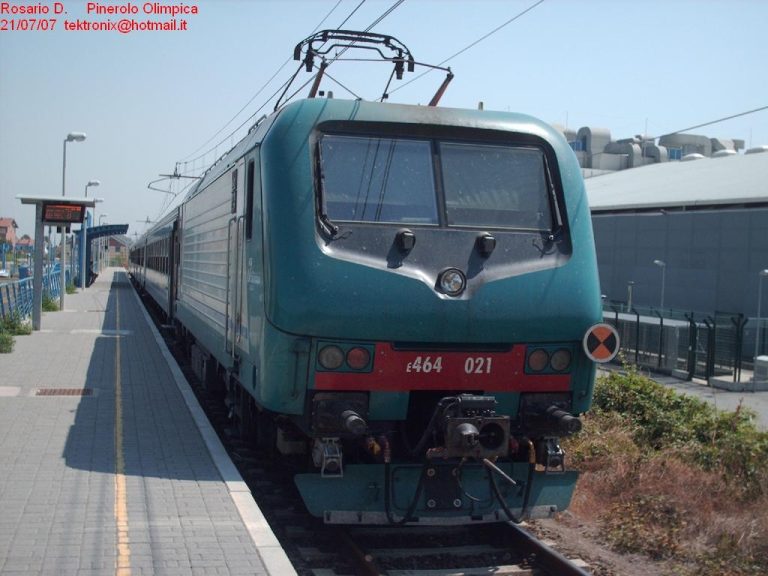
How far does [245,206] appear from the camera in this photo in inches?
297

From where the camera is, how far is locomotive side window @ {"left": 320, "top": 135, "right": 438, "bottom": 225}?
665cm

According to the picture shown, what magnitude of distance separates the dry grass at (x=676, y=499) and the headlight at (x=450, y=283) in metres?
2.52

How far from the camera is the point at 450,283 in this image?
21.2 feet

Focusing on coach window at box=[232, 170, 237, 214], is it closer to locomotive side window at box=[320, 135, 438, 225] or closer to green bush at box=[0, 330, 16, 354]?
locomotive side window at box=[320, 135, 438, 225]

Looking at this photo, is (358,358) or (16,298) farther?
(16,298)

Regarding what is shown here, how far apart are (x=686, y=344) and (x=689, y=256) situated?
35.5 feet

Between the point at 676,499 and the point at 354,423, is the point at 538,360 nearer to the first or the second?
the point at 354,423

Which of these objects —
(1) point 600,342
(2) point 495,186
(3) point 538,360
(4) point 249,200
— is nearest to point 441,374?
(3) point 538,360

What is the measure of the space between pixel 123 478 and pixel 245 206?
97.8 inches

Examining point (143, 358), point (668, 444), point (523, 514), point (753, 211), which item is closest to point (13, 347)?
point (143, 358)

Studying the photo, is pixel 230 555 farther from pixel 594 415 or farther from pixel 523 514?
pixel 594 415

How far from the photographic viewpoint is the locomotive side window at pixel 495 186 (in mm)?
6895

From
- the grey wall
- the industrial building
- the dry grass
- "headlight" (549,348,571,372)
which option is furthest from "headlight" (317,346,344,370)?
the grey wall

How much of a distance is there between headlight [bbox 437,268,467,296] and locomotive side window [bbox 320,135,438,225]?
47 centimetres
